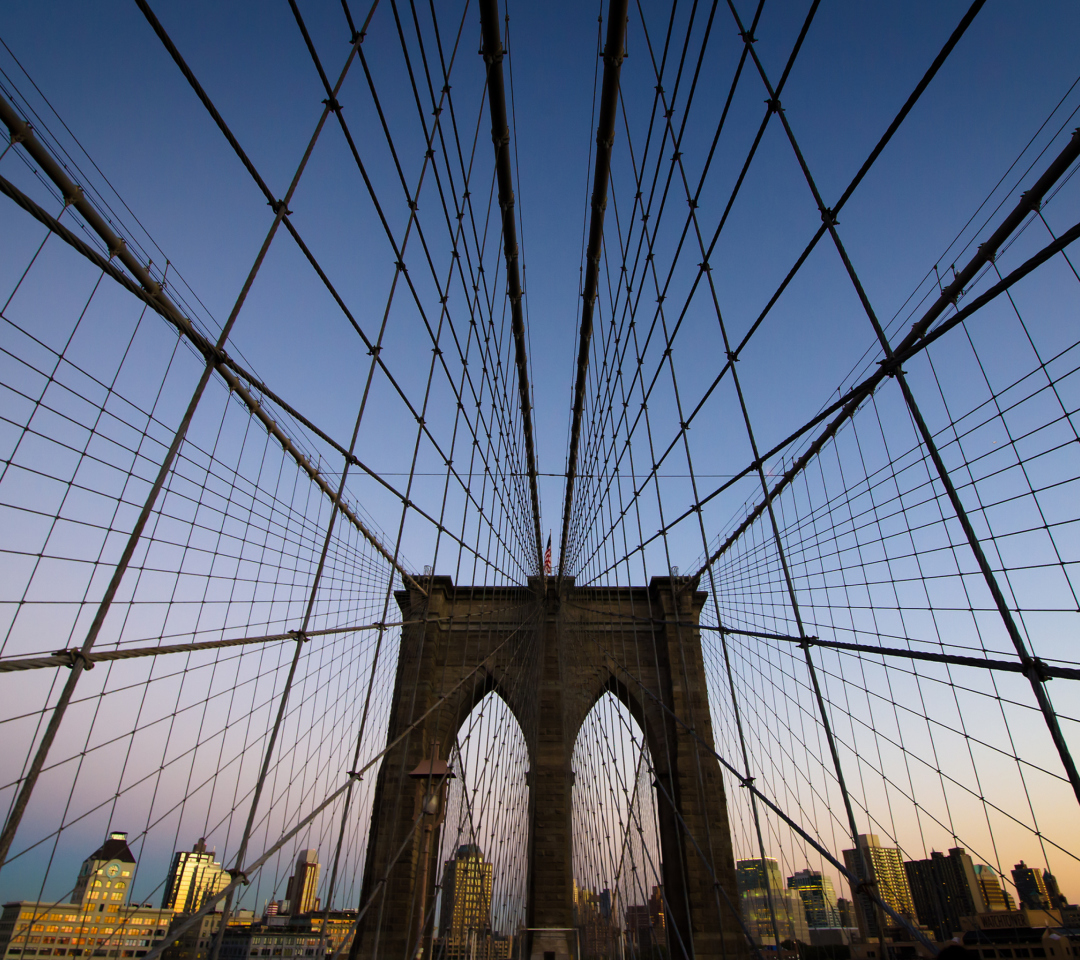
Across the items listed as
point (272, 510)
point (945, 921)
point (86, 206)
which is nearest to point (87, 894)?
point (272, 510)

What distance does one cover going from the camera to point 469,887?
36.8 ft

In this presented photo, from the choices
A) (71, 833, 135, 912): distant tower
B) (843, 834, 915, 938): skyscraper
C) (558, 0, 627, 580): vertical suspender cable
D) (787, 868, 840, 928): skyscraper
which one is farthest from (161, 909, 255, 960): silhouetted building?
(558, 0, 627, 580): vertical suspender cable

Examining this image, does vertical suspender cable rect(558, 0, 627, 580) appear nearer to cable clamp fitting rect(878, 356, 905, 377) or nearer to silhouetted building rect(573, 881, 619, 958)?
cable clamp fitting rect(878, 356, 905, 377)

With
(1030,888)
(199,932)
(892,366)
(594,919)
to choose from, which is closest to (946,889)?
(1030,888)

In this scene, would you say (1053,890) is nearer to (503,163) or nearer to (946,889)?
(946,889)

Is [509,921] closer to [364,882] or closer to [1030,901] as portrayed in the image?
[364,882]

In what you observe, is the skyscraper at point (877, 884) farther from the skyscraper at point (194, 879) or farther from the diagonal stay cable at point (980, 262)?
the skyscraper at point (194, 879)

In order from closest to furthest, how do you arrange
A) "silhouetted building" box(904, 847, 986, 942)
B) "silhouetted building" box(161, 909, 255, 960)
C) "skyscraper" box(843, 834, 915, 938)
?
"skyscraper" box(843, 834, 915, 938), "silhouetted building" box(161, 909, 255, 960), "silhouetted building" box(904, 847, 986, 942)

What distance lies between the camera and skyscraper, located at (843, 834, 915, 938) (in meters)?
2.62

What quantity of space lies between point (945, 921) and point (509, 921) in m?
10.3

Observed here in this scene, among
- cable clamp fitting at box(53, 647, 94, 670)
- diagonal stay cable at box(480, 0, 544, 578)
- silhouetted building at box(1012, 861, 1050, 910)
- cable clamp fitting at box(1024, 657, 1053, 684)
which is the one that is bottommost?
silhouetted building at box(1012, 861, 1050, 910)

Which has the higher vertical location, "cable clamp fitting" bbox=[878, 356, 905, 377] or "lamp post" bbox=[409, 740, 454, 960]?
"cable clamp fitting" bbox=[878, 356, 905, 377]

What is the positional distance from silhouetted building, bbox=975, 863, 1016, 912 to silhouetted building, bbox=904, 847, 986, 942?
0.03 m

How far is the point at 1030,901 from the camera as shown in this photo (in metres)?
3.22
